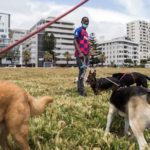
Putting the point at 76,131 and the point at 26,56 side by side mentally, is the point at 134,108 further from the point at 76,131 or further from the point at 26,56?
the point at 26,56

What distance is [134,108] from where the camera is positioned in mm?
5863

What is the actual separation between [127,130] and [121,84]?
4.86 meters

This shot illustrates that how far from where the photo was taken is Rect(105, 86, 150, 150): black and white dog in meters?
5.61

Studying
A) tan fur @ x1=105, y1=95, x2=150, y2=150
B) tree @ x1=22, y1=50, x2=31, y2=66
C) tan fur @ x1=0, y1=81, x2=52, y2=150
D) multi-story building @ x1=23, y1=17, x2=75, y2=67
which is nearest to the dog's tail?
tan fur @ x1=0, y1=81, x2=52, y2=150

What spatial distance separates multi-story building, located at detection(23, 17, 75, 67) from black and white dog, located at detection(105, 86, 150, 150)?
553 ft

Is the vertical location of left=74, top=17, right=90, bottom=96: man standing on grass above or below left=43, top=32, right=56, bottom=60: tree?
below

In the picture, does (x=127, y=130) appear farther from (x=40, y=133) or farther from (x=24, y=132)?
(x=24, y=132)

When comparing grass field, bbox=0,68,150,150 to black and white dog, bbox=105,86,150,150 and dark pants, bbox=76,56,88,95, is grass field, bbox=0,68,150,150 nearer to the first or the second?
black and white dog, bbox=105,86,150,150

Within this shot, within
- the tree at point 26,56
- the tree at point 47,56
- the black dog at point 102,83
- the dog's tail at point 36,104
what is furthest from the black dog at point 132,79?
the tree at point 26,56

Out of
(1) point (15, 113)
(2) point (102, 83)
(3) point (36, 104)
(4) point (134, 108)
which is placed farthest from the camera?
(2) point (102, 83)

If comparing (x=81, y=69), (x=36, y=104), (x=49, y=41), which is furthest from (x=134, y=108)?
(x=49, y=41)

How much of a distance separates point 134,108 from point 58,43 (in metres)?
184

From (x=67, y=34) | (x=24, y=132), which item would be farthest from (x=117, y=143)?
(x=67, y=34)

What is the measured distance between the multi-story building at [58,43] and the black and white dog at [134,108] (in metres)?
169
